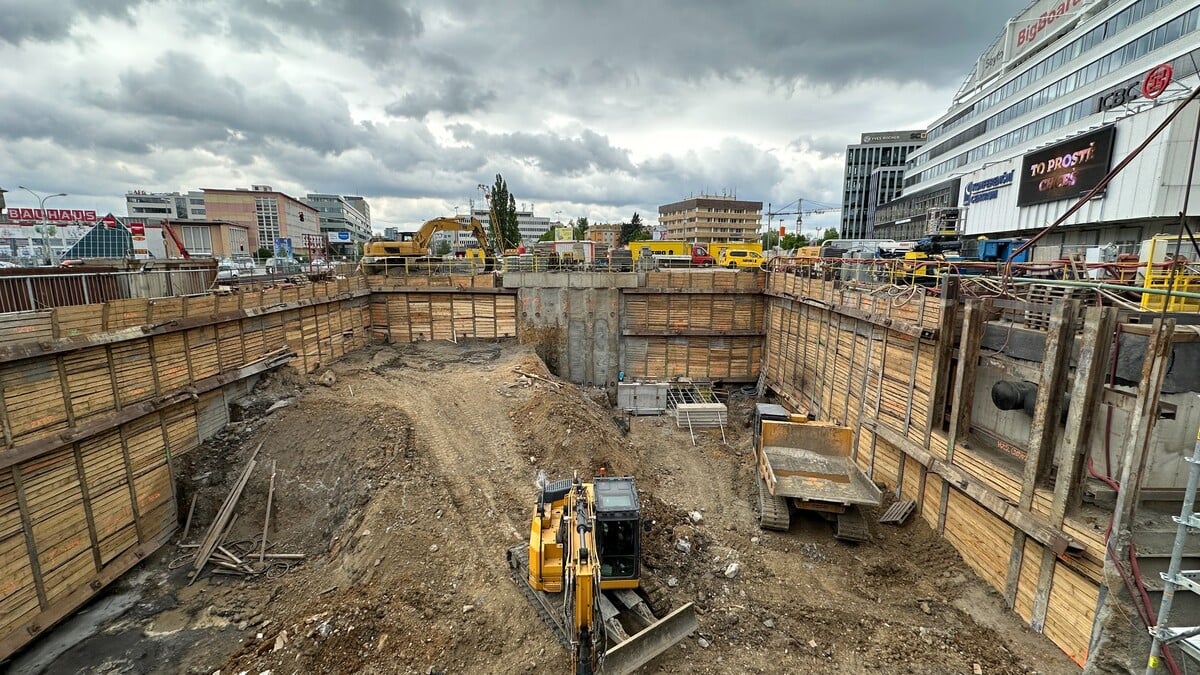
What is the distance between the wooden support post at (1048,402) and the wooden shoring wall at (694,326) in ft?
51.5

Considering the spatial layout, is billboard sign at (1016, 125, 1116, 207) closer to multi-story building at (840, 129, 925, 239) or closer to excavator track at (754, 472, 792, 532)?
excavator track at (754, 472, 792, 532)

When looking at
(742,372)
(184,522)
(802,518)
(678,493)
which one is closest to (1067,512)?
(802,518)

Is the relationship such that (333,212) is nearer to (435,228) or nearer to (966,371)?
(435,228)

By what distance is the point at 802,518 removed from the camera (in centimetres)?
1334

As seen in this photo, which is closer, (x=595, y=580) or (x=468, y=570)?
(x=595, y=580)

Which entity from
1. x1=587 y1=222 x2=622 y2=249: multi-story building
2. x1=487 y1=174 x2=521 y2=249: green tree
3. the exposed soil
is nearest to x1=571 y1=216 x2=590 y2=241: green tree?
x1=587 y1=222 x2=622 y2=249: multi-story building

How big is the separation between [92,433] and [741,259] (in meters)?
35.8

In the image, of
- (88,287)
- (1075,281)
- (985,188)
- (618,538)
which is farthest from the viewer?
(985,188)

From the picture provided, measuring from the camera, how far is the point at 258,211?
84.6 metres

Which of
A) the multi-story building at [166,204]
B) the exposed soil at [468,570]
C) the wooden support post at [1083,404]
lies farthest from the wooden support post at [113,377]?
the multi-story building at [166,204]

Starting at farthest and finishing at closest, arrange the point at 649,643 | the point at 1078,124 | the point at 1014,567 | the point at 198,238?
the point at 198,238, the point at 1078,124, the point at 1014,567, the point at 649,643

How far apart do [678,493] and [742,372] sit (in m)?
11.9

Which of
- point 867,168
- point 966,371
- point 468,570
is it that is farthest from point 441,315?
point 867,168

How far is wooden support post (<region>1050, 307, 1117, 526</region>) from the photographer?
8.72 meters
